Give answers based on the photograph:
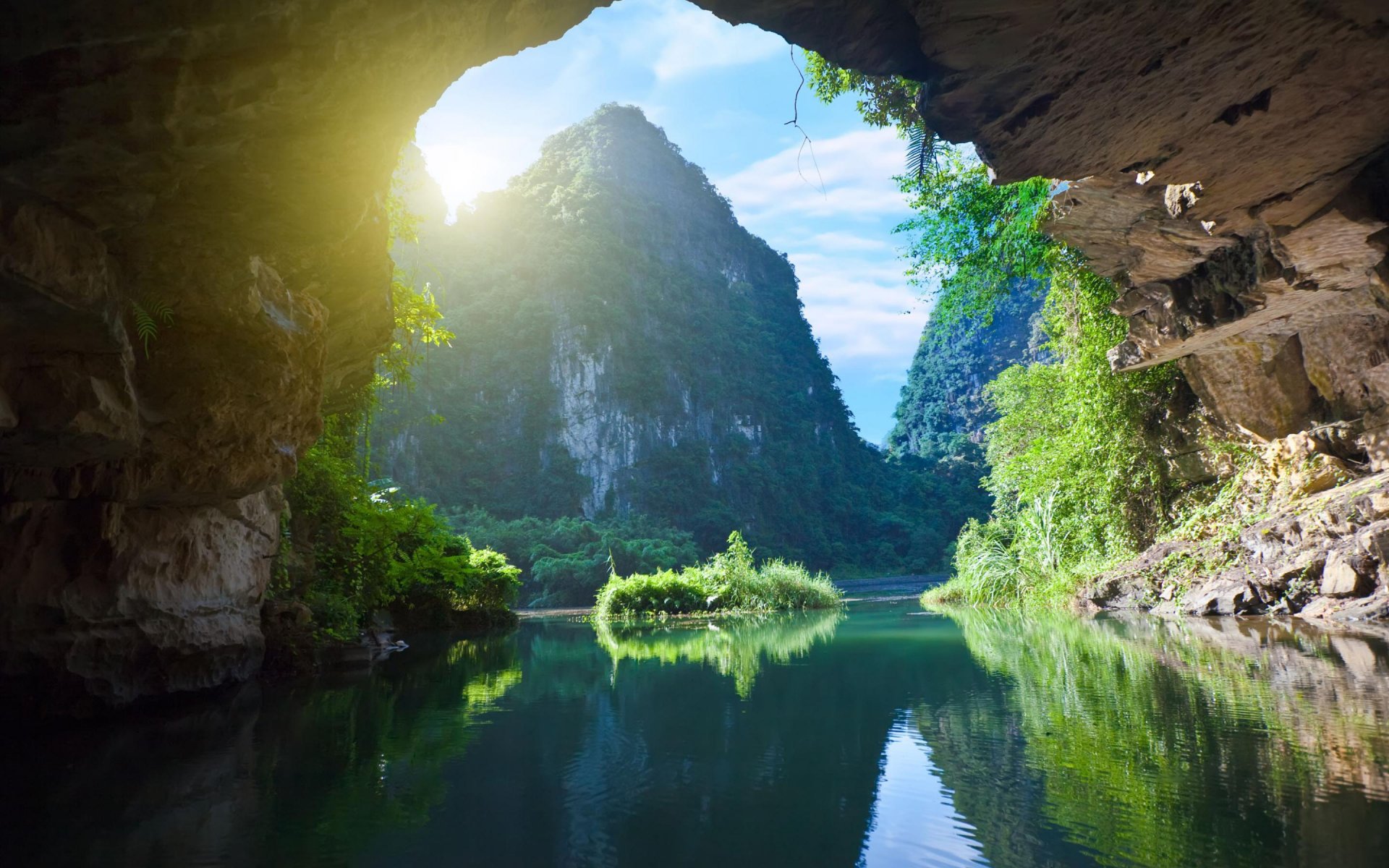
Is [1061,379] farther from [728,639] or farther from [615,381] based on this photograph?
[615,381]

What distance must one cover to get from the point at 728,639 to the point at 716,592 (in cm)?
804

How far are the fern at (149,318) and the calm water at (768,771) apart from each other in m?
2.32

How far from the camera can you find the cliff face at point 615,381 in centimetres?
5016

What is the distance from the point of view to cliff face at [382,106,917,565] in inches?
1975

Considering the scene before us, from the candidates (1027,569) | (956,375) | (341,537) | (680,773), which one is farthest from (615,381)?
(680,773)

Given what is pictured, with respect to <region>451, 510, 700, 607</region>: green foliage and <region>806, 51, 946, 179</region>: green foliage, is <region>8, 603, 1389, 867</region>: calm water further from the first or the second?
<region>451, 510, 700, 607</region>: green foliage

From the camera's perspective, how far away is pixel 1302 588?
836 cm

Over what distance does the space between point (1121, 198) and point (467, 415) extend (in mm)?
46763

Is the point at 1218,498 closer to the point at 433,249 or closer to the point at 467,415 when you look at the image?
the point at 467,415

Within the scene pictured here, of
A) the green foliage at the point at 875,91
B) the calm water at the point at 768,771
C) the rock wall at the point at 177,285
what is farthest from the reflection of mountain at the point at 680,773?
the green foliage at the point at 875,91

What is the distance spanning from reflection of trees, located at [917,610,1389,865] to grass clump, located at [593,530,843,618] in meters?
12.3

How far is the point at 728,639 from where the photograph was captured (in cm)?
1017

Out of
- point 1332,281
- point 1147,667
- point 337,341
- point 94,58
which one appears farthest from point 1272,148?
point 337,341

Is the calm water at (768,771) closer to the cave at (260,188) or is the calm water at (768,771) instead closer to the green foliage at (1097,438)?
the cave at (260,188)
